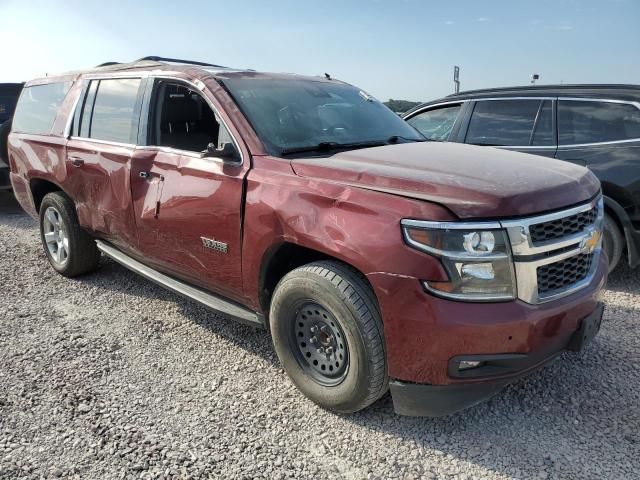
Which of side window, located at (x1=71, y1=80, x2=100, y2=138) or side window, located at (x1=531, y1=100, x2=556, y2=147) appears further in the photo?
side window, located at (x1=531, y1=100, x2=556, y2=147)

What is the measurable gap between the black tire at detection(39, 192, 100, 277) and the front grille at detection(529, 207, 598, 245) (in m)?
3.98

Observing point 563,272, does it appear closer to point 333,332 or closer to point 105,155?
point 333,332

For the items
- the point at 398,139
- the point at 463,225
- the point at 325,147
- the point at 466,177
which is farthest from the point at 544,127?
the point at 463,225

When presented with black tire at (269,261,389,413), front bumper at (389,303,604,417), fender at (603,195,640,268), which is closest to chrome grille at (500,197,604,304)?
front bumper at (389,303,604,417)

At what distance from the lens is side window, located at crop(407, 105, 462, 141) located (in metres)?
5.88

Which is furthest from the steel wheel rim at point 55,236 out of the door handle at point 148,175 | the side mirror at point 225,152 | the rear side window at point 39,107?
the side mirror at point 225,152

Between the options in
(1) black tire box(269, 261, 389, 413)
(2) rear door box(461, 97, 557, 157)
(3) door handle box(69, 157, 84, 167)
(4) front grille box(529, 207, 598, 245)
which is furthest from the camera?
(2) rear door box(461, 97, 557, 157)

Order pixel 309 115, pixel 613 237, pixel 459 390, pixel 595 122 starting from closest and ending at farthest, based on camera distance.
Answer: pixel 459 390 < pixel 309 115 < pixel 613 237 < pixel 595 122

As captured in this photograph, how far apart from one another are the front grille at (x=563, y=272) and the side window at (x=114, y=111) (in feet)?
9.88

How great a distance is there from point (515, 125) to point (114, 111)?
384 cm

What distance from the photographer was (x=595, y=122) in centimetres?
477

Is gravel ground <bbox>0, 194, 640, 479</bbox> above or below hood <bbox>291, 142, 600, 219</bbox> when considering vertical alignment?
below

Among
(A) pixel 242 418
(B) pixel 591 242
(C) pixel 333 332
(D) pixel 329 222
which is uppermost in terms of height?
(D) pixel 329 222

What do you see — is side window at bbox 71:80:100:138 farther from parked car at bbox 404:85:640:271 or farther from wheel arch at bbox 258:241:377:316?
parked car at bbox 404:85:640:271
